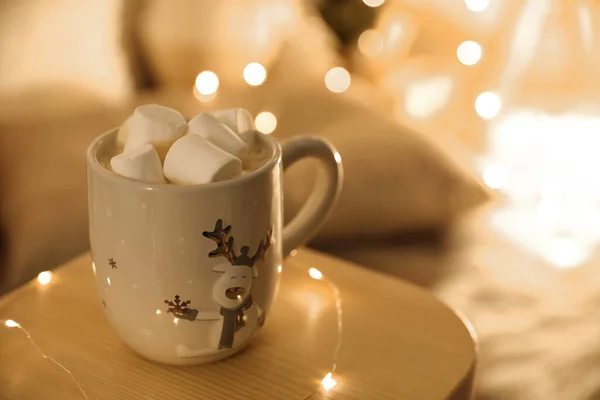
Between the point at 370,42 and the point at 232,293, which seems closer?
the point at 232,293

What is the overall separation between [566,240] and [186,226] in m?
0.64

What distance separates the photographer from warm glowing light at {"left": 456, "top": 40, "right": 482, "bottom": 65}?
62.3 inches

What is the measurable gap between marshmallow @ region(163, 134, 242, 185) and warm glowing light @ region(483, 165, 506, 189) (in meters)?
0.65

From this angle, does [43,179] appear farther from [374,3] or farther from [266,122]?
[374,3]

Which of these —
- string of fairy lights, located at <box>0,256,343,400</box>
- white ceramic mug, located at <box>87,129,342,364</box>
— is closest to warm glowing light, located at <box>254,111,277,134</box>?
string of fairy lights, located at <box>0,256,343,400</box>

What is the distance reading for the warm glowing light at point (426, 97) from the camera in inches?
54.6

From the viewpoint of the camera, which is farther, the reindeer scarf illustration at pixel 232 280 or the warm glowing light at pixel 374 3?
the warm glowing light at pixel 374 3

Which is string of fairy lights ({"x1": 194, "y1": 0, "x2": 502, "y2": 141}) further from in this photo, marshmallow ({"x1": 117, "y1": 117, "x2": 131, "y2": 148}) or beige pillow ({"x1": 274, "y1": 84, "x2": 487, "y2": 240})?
marshmallow ({"x1": 117, "y1": 117, "x2": 131, "y2": 148})

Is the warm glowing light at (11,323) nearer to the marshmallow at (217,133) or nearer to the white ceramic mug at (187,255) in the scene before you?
the white ceramic mug at (187,255)

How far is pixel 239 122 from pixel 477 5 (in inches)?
48.8

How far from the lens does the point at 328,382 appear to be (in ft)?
1.61

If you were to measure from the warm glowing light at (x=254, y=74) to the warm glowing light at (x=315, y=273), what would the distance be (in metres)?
0.71

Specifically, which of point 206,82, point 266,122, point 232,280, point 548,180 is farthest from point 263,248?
point 206,82

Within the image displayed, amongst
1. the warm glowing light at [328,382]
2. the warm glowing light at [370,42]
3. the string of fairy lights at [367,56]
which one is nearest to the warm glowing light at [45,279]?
the warm glowing light at [328,382]
